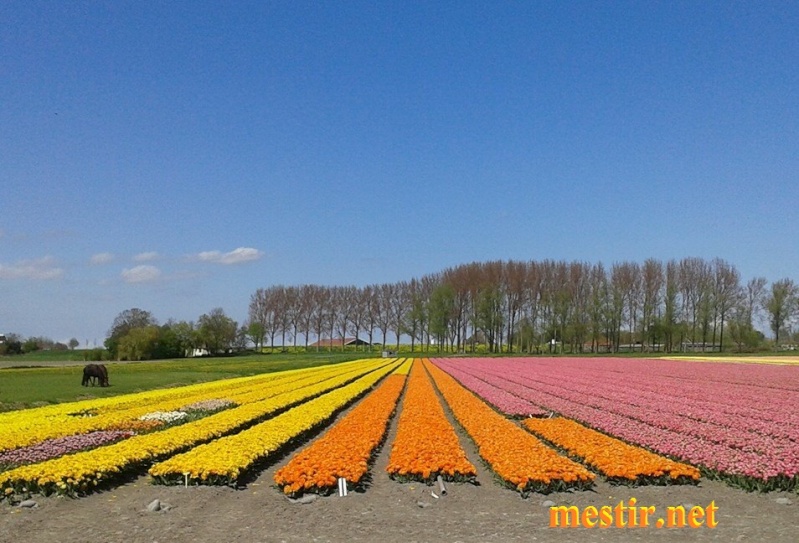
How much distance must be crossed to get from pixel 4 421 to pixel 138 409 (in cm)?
434

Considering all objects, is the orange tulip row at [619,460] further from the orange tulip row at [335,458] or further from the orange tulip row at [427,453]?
the orange tulip row at [335,458]

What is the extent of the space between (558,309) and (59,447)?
9813cm

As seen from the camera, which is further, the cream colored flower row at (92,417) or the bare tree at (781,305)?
the bare tree at (781,305)

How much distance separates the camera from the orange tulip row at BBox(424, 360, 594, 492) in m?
10.7

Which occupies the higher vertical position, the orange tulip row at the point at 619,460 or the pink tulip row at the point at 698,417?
the orange tulip row at the point at 619,460

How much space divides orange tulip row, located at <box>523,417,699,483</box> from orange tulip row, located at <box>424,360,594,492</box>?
49 centimetres

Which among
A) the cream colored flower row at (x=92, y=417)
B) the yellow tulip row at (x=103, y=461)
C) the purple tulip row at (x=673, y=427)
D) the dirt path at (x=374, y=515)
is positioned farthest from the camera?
the cream colored flower row at (x=92, y=417)

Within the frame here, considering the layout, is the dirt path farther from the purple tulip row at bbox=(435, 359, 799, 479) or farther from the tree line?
the tree line

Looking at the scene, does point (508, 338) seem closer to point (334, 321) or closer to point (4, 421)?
point (334, 321)

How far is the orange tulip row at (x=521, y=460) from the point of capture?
1067 cm

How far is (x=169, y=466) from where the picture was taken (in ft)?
37.3
